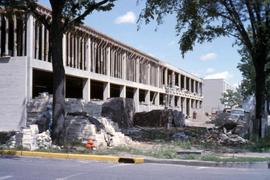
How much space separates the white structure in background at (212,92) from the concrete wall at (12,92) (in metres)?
Result: 106

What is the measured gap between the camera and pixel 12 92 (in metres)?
29.3

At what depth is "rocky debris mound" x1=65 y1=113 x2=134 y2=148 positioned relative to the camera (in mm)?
19234

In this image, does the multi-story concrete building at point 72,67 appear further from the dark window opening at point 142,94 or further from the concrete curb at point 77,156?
the concrete curb at point 77,156

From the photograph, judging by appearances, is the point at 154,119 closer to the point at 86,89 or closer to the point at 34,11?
the point at 86,89

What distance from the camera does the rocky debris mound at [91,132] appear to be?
1923cm

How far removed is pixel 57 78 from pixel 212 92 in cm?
11899

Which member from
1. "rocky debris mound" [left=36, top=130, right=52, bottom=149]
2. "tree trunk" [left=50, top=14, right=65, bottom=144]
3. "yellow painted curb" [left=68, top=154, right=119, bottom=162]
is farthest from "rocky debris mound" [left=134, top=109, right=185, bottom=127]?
"yellow painted curb" [left=68, top=154, right=119, bottom=162]

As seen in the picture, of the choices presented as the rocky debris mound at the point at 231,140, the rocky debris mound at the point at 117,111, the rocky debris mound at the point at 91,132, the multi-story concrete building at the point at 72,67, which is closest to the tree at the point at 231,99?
the multi-story concrete building at the point at 72,67

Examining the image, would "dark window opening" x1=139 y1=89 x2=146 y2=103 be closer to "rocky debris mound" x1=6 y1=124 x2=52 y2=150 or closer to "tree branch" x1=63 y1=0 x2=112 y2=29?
"tree branch" x1=63 y1=0 x2=112 y2=29

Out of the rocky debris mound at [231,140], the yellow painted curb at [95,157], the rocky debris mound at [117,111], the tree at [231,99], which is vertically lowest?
the yellow painted curb at [95,157]

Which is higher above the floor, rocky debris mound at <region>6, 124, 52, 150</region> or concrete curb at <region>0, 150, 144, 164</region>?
rocky debris mound at <region>6, 124, 52, 150</region>

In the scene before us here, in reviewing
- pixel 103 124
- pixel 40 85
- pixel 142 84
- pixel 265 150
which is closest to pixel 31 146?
pixel 103 124

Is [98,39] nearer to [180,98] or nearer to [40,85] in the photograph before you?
[40,85]

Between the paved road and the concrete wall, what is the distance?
14.5 m
